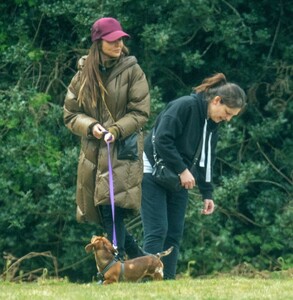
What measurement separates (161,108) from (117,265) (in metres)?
5.31


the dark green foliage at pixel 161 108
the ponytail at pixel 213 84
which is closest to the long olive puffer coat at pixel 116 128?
the ponytail at pixel 213 84

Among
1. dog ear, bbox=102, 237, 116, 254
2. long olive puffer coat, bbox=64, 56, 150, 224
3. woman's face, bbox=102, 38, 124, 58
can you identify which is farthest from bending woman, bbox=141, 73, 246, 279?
woman's face, bbox=102, 38, 124, 58

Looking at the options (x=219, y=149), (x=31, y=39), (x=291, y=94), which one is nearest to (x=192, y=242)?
(x=219, y=149)

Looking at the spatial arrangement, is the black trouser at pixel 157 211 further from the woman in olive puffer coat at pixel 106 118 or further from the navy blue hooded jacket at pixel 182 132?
the woman in olive puffer coat at pixel 106 118

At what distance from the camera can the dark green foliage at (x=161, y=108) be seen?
14312 millimetres

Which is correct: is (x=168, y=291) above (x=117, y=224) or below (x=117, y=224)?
below

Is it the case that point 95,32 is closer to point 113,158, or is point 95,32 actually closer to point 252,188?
point 113,158

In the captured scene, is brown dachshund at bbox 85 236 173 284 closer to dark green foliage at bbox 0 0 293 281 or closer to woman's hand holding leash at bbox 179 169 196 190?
woman's hand holding leash at bbox 179 169 196 190

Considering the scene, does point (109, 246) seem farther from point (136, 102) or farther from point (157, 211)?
point (136, 102)

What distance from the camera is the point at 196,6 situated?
14.2 meters

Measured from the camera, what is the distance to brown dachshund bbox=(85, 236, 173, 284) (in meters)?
9.10

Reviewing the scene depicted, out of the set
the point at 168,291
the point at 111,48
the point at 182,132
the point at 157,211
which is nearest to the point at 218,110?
the point at 182,132

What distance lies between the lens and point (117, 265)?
30.0 feet

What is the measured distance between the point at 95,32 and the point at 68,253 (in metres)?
5.81
